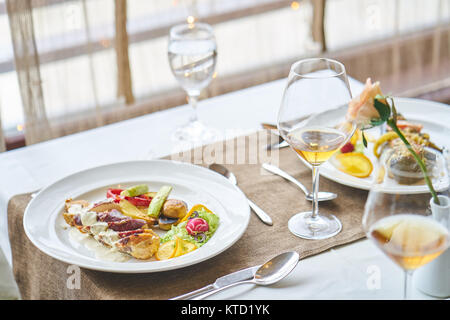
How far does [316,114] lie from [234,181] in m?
0.30

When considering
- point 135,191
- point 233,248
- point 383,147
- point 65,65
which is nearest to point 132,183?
point 135,191

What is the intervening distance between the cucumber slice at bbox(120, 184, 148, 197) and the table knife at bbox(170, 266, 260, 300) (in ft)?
0.96

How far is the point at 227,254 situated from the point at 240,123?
23.8 inches

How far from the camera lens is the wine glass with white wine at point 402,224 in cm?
78

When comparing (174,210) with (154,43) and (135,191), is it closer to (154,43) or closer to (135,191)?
(135,191)

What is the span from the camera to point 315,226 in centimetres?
112

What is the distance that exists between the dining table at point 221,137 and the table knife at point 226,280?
0.02 m

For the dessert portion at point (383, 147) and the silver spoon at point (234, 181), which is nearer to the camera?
the dessert portion at point (383, 147)

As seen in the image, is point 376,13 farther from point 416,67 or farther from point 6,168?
point 6,168

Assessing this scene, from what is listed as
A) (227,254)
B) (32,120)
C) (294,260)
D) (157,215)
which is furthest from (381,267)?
(32,120)

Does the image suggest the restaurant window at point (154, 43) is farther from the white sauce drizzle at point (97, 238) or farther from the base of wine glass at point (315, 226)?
the base of wine glass at point (315, 226)

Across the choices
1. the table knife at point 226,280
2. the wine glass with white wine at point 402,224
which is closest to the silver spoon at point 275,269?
the table knife at point 226,280

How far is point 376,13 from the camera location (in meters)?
3.62
